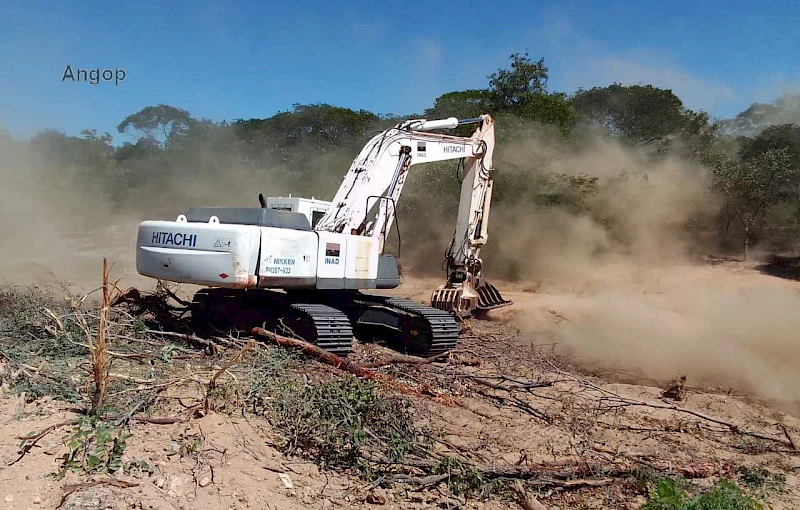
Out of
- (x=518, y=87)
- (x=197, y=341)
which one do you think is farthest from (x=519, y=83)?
(x=197, y=341)

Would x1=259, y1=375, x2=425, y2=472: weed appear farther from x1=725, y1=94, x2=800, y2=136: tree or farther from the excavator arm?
x1=725, y1=94, x2=800, y2=136: tree

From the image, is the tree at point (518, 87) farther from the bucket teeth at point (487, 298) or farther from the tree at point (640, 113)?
the bucket teeth at point (487, 298)

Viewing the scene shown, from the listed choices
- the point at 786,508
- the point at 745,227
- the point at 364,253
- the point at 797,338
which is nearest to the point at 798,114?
the point at 745,227

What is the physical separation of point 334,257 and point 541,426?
3.25 m

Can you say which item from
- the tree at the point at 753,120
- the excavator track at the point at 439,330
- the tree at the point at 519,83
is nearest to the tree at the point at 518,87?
the tree at the point at 519,83

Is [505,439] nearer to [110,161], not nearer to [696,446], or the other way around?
[696,446]

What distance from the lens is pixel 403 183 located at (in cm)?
930

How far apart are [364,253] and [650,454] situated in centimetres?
420

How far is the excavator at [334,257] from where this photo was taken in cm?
725

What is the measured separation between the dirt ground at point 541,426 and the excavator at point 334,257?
0.53m

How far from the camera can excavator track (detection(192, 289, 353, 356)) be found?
739cm

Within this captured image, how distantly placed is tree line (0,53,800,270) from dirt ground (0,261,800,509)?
303 inches

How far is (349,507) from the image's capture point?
163 inches

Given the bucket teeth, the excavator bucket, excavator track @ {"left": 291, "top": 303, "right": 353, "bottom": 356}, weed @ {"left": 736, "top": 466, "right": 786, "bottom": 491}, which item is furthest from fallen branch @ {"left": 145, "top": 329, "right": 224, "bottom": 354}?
the bucket teeth
